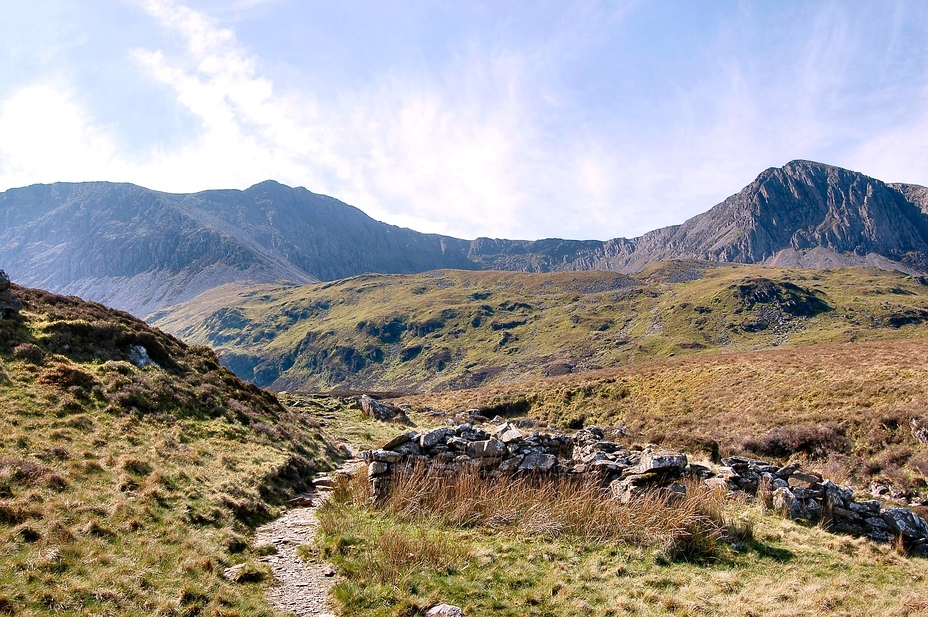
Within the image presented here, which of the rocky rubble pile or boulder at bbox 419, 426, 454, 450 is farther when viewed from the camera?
boulder at bbox 419, 426, 454, 450

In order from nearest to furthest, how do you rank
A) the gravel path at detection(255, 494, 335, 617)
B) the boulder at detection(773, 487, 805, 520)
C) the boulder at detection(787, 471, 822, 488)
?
the gravel path at detection(255, 494, 335, 617), the boulder at detection(773, 487, 805, 520), the boulder at detection(787, 471, 822, 488)

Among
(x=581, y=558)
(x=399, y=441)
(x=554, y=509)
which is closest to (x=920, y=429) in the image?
Result: (x=554, y=509)

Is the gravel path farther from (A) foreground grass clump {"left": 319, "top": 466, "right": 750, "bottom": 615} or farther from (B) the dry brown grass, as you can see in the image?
(B) the dry brown grass

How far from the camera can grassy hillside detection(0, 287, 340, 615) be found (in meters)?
7.98

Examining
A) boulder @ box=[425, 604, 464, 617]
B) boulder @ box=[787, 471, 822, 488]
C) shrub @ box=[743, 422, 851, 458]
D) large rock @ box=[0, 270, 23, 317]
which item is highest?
large rock @ box=[0, 270, 23, 317]

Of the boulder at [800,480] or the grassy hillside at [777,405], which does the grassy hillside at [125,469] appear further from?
the grassy hillside at [777,405]

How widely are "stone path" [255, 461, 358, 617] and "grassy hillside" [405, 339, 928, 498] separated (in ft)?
72.0

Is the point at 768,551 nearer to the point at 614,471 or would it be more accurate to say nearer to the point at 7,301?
the point at 614,471

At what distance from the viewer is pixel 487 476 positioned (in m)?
13.8

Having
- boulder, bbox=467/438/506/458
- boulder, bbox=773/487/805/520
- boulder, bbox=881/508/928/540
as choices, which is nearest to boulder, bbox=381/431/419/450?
boulder, bbox=467/438/506/458

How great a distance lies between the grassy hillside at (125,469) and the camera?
7980 millimetres

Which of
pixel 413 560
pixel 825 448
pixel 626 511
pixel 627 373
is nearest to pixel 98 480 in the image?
pixel 413 560

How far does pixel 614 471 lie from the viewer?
13.9 metres

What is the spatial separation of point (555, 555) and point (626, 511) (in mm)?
A: 2336
